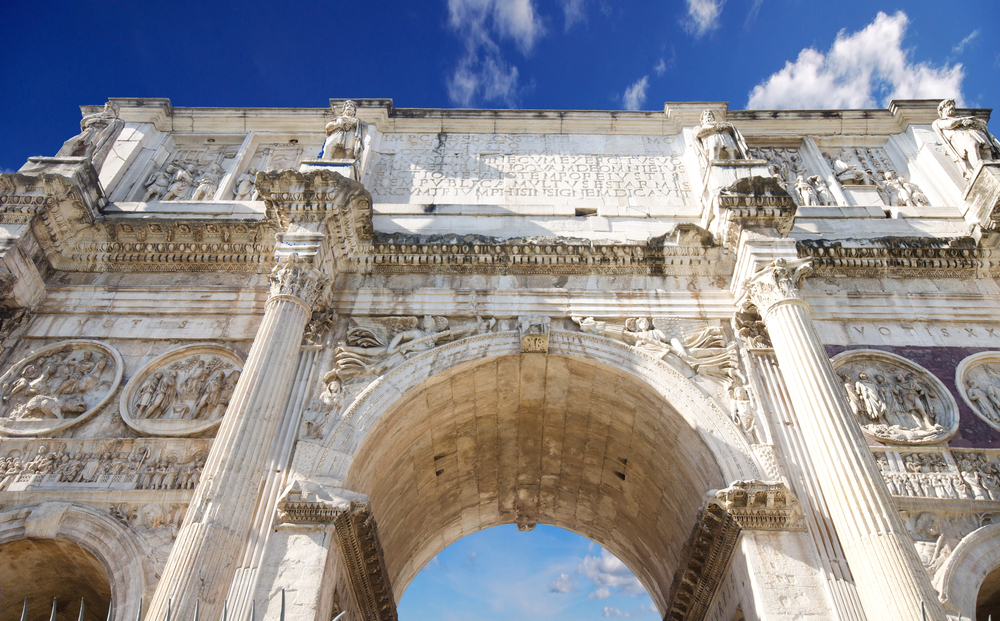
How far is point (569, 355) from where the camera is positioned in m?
9.79

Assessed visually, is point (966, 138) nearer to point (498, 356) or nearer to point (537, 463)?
point (498, 356)

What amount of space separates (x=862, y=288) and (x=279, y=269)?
28.1 feet

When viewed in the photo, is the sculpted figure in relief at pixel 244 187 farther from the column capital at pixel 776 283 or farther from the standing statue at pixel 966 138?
the standing statue at pixel 966 138

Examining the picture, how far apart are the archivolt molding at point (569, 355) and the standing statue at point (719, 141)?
395cm

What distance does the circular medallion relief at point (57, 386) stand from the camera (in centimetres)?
901

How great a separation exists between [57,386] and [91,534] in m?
2.54

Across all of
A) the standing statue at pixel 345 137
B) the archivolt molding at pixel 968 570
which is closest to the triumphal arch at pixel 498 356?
the archivolt molding at pixel 968 570

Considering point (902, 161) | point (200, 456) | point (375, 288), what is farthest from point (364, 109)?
point (902, 161)

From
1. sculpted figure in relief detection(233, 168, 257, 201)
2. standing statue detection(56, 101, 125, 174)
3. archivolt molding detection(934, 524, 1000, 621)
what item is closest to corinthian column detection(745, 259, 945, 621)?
archivolt molding detection(934, 524, 1000, 621)

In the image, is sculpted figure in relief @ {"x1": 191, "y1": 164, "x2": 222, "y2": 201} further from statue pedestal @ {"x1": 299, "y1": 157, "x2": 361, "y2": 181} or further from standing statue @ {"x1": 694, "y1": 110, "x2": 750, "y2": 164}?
standing statue @ {"x1": 694, "y1": 110, "x2": 750, "y2": 164}

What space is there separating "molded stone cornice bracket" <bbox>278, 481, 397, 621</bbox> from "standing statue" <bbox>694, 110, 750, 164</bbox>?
7.70 m

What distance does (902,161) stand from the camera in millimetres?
13297

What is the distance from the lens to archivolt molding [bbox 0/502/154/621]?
7.68 metres

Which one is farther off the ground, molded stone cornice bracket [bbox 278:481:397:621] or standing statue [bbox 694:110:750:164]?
standing statue [bbox 694:110:750:164]
